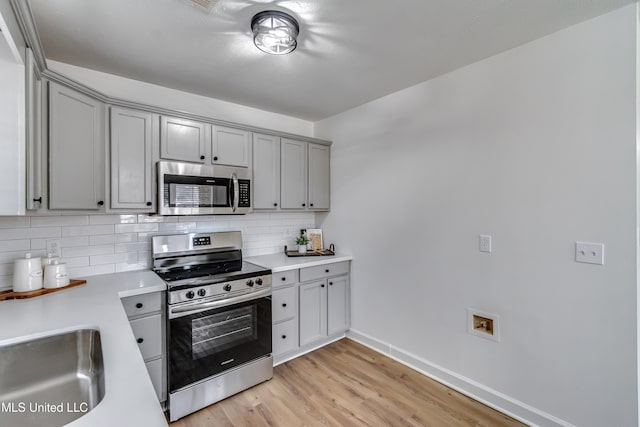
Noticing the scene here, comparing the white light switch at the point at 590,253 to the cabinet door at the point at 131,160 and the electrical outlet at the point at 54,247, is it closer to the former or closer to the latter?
the cabinet door at the point at 131,160

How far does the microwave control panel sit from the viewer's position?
106 inches

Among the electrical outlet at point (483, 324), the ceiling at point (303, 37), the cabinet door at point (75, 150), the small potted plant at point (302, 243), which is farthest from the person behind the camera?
the small potted plant at point (302, 243)

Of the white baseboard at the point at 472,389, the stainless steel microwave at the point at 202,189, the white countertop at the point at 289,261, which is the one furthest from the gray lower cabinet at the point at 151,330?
the white baseboard at the point at 472,389

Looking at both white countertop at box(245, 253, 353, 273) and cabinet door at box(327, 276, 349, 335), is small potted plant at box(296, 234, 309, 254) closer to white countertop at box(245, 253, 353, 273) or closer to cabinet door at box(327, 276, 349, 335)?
white countertop at box(245, 253, 353, 273)

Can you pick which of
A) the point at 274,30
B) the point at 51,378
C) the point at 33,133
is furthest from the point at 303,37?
the point at 51,378

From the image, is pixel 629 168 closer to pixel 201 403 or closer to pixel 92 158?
pixel 201 403

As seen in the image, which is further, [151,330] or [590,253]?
[151,330]

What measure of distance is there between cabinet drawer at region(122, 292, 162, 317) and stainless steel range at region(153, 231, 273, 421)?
94mm

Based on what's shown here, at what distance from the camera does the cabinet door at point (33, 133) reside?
146 cm

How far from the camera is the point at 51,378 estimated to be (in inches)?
45.7

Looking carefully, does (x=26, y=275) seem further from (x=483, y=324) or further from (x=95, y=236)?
(x=483, y=324)

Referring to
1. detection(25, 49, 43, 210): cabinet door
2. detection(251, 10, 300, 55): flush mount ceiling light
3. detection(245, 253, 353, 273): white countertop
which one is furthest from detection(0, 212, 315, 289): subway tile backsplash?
detection(251, 10, 300, 55): flush mount ceiling light

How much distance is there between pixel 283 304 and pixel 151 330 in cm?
108

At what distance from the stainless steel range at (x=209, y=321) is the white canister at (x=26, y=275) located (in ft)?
2.30
